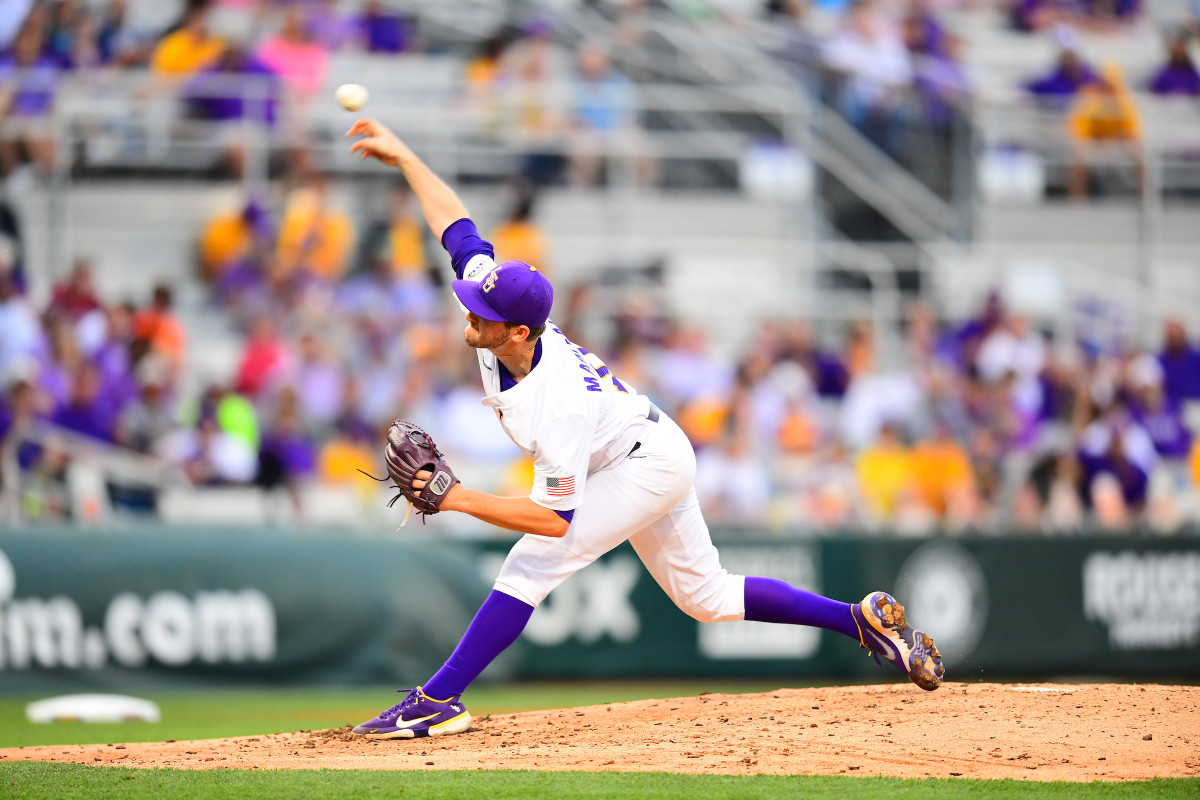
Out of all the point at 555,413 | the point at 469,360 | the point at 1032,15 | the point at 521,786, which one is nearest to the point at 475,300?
the point at 555,413

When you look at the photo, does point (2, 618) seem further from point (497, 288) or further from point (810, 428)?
point (810, 428)

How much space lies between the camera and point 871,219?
1648cm

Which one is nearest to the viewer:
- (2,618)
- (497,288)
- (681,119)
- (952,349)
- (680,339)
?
(497,288)

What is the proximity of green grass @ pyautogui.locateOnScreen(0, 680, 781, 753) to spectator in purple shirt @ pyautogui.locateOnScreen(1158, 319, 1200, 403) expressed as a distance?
6022 mm

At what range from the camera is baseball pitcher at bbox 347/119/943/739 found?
18.4 feet

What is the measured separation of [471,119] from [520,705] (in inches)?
270

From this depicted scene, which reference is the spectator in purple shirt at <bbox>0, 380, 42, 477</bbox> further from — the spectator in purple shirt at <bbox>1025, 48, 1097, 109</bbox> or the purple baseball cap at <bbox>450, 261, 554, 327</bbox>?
the spectator in purple shirt at <bbox>1025, 48, 1097, 109</bbox>

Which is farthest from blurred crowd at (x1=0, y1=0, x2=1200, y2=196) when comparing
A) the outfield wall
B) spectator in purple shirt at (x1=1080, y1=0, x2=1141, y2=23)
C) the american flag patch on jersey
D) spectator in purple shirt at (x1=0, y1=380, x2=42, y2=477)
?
the american flag patch on jersey

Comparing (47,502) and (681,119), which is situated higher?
(681,119)

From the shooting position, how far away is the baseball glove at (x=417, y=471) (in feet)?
18.2

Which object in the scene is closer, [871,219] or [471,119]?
[471,119]

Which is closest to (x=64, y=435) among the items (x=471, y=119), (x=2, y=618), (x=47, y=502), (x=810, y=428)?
(x=47, y=502)

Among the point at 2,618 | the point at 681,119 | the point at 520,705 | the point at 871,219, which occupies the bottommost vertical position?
the point at 520,705

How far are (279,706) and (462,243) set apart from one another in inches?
204
